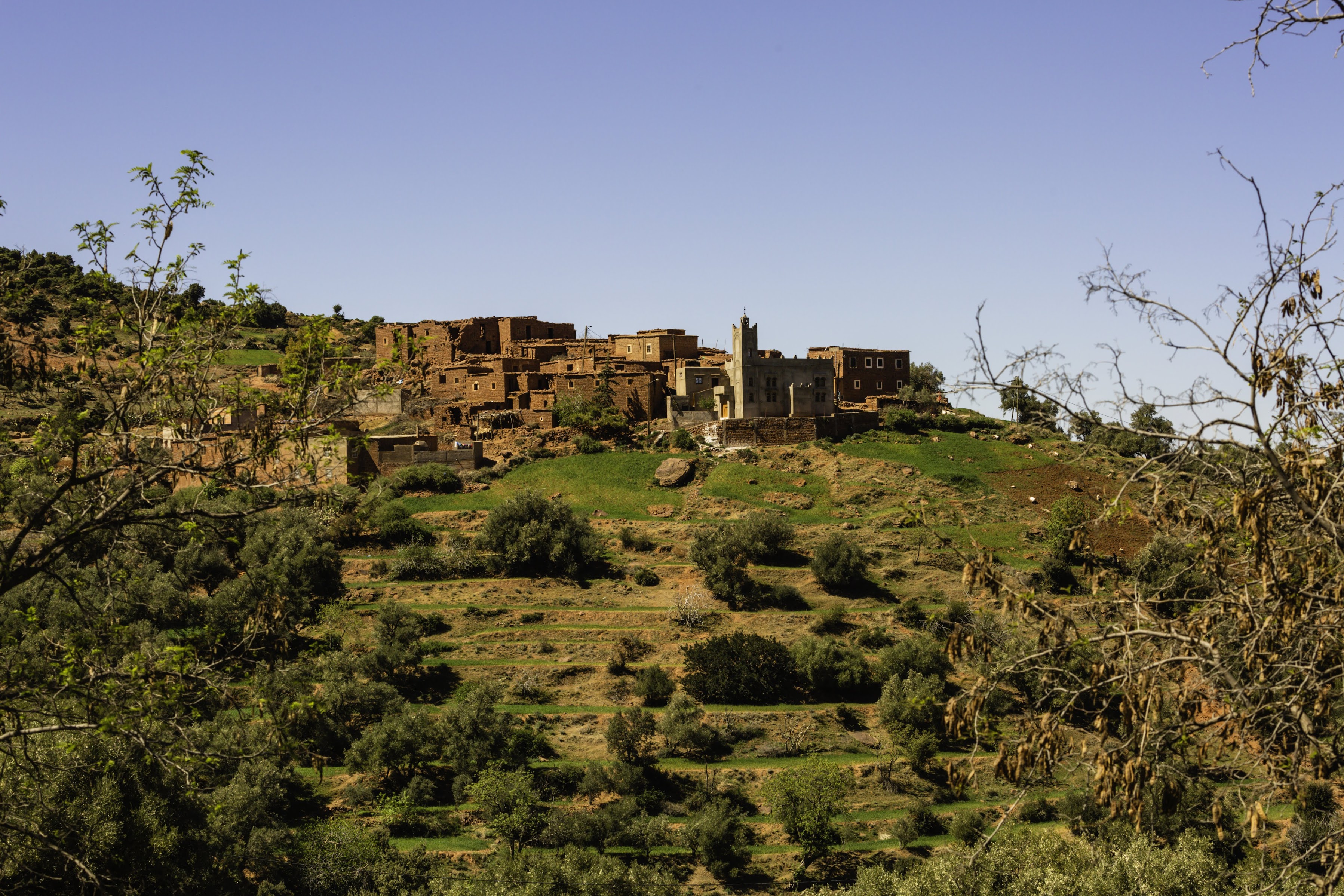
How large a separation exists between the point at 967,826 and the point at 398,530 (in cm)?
2614

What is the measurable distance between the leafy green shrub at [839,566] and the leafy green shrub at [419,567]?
48.9ft

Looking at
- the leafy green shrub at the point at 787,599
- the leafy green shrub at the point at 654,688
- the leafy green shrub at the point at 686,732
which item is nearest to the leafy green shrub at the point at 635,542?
the leafy green shrub at the point at 787,599

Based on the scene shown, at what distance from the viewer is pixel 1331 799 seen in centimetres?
1078

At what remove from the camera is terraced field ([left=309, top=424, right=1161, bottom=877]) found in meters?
35.5

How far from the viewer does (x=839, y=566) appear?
44.6 metres

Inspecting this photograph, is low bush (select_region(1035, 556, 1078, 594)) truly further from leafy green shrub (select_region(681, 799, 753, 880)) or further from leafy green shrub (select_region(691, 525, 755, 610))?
leafy green shrub (select_region(681, 799, 753, 880))

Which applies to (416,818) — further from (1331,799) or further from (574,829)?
(1331,799)

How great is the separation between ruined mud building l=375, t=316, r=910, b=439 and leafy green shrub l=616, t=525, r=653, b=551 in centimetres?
1059

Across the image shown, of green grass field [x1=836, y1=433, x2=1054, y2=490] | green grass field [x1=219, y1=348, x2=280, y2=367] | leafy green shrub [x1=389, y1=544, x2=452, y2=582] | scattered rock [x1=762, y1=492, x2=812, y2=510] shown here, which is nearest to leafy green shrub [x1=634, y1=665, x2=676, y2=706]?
leafy green shrub [x1=389, y1=544, x2=452, y2=582]

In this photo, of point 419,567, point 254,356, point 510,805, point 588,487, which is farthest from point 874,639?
point 254,356

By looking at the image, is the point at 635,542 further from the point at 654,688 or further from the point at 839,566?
the point at 654,688

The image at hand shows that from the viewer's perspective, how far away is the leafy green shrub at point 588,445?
54844 mm

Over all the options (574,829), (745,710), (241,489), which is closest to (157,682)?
(241,489)

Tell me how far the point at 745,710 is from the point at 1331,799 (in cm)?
2862
